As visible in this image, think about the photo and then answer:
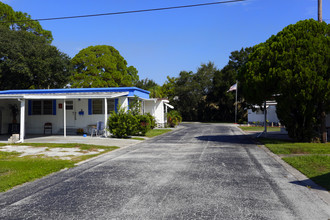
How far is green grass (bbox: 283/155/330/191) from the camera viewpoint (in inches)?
274

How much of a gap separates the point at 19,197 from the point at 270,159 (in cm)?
802

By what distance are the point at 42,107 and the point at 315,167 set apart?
18.7 m

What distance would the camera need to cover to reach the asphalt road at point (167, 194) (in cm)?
468

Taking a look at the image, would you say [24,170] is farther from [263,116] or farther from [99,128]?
[263,116]

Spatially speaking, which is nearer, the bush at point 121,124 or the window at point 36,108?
→ the bush at point 121,124

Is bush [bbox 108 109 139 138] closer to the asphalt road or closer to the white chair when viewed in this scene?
the white chair

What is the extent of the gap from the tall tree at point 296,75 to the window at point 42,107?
14.0m

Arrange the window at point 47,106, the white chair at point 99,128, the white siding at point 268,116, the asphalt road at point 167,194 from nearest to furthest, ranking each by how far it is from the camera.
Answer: the asphalt road at point 167,194 < the white chair at point 99,128 < the window at point 47,106 < the white siding at point 268,116

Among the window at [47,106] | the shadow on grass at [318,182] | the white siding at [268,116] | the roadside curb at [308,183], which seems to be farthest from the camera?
the white siding at [268,116]

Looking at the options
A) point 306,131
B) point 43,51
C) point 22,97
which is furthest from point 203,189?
point 43,51

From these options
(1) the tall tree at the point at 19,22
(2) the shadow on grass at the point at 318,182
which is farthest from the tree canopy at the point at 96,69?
(2) the shadow on grass at the point at 318,182

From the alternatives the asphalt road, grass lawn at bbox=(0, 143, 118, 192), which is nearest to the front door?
grass lawn at bbox=(0, 143, 118, 192)

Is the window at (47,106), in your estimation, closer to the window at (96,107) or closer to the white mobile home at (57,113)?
the white mobile home at (57,113)

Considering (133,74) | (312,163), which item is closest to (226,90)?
(133,74)
